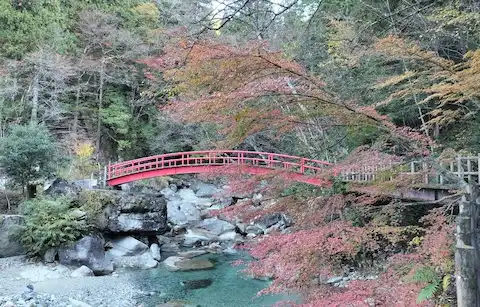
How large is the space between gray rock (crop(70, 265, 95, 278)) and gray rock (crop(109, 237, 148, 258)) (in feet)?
4.75

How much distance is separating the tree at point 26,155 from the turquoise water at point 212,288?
4.26 m

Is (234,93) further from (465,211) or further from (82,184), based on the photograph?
(82,184)

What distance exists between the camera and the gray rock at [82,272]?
920 centimetres

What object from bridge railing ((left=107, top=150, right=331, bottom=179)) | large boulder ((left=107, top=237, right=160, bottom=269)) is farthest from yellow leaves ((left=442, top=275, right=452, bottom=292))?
large boulder ((left=107, top=237, right=160, bottom=269))

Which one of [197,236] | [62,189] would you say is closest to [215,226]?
[197,236]

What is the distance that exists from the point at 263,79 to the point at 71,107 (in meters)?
15.5

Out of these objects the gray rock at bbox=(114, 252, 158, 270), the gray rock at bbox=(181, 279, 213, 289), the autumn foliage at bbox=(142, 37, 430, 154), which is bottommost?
the gray rock at bbox=(181, 279, 213, 289)

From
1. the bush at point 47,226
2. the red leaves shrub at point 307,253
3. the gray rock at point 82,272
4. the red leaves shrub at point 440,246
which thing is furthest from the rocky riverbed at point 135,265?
the red leaves shrub at point 440,246

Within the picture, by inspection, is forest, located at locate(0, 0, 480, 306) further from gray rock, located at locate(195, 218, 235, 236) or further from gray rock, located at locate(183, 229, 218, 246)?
gray rock, located at locate(183, 229, 218, 246)

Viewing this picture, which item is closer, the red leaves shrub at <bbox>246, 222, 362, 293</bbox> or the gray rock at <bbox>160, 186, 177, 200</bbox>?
the red leaves shrub at <bbox>246, 222, 362, 293</bbox>

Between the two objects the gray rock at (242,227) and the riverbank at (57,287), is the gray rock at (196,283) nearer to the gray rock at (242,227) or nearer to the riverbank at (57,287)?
the riverbank at (57,287)

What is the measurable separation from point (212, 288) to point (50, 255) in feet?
14.6

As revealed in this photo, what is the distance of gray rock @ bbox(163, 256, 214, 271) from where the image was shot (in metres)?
10.3

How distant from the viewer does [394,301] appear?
3441 mm
